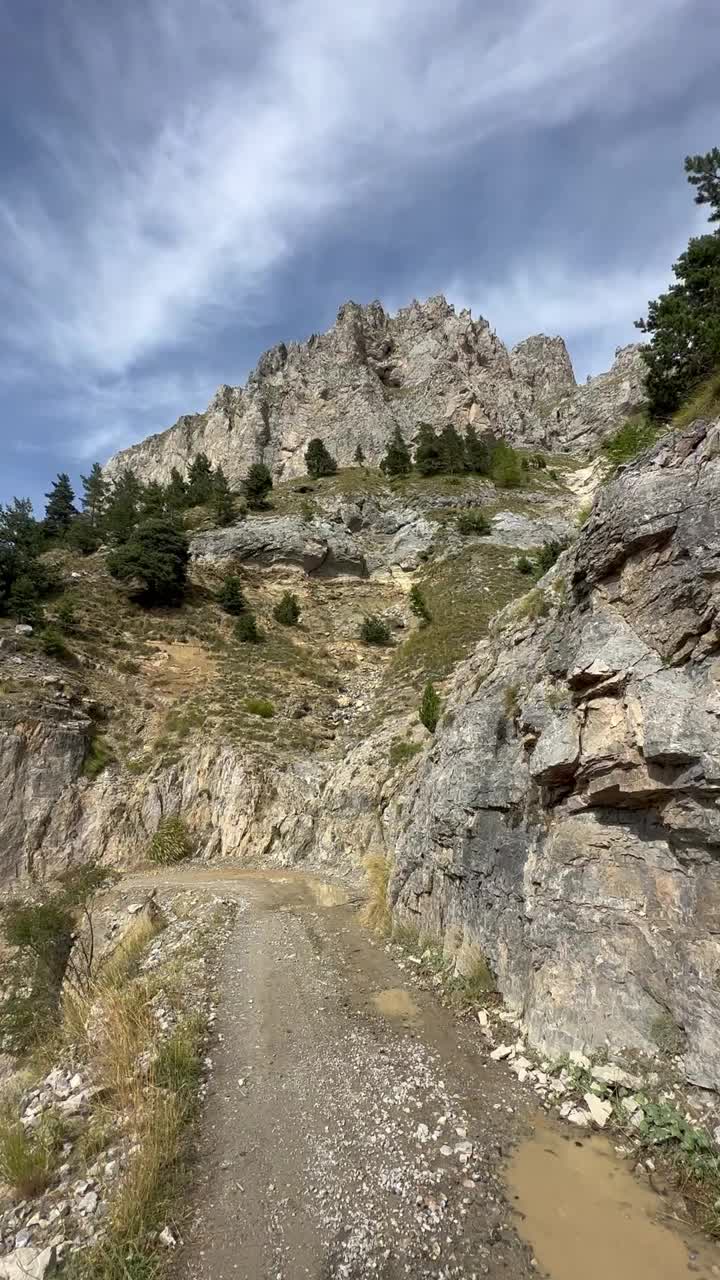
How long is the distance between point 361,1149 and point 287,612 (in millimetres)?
38880

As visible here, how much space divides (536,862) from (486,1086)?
10.3ft

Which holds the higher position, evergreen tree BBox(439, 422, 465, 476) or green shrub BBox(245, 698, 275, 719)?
evergreen tree BBox(439, 422, 465, 476)

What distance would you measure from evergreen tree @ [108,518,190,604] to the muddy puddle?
40840mm

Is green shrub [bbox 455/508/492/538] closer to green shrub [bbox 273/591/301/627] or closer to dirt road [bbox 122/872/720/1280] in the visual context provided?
green shrub [bbox 273/591/301/627]

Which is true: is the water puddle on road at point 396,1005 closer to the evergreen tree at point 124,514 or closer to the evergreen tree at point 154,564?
the evergreen tree at point 154,564

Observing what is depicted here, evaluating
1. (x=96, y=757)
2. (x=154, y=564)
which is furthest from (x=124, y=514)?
(x=96, y=757)

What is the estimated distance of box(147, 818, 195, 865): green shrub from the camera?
24.2 meters

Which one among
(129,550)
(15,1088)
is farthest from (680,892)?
(129,550)

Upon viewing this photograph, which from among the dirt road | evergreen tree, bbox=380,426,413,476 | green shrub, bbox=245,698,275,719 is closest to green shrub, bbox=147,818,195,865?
green shrub, bbox=245,698,275,719

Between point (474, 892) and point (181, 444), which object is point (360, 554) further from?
point (181, 444)

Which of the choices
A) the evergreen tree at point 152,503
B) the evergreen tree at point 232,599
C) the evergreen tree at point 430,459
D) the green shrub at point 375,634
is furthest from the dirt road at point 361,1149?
the evergreen tree at point 430,459

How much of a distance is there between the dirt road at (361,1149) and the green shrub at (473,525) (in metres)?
44.7

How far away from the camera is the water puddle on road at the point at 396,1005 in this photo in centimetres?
941

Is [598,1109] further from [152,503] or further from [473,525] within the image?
[152,503]
